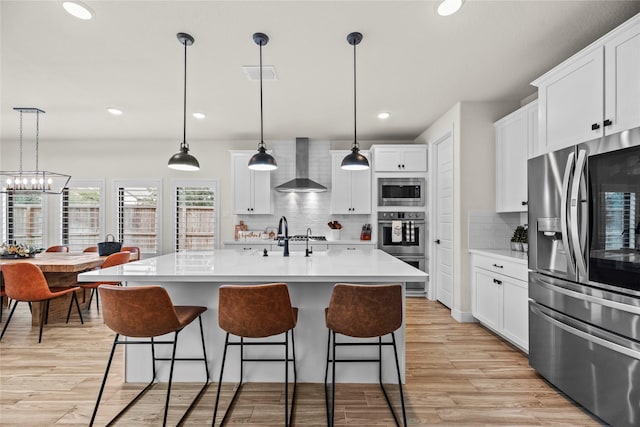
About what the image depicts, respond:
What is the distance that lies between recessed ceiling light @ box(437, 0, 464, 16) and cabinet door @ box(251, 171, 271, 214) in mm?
3782

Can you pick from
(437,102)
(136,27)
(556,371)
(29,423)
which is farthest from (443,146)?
(29,423)

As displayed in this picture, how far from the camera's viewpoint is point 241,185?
5504 mm

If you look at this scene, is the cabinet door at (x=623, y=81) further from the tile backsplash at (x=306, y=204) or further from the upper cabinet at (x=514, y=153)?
the tile backsplash at (x=306, y=204)

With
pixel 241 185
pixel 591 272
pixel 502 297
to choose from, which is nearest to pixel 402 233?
pixel 502 297

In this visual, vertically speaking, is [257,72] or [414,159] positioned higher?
[257,72]

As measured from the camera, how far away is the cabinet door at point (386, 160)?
16.9 ft

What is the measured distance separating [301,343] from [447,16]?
2556 mm

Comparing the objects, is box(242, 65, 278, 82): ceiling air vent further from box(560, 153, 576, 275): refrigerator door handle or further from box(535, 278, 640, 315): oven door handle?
box(535, 278, 640, 315): oven door handle

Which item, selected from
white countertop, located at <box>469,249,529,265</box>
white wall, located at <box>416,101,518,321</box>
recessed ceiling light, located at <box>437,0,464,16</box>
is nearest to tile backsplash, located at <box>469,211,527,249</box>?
white wall, located at <box>416,101,518,321</box>

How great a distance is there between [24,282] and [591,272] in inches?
190

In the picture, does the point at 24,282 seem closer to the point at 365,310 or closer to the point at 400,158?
the point at 365,310

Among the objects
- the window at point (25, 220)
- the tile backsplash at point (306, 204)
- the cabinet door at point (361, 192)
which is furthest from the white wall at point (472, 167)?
the window at point (25, 220)

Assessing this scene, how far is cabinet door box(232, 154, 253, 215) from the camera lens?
18.0ft

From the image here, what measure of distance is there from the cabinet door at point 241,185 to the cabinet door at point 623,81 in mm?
4559
